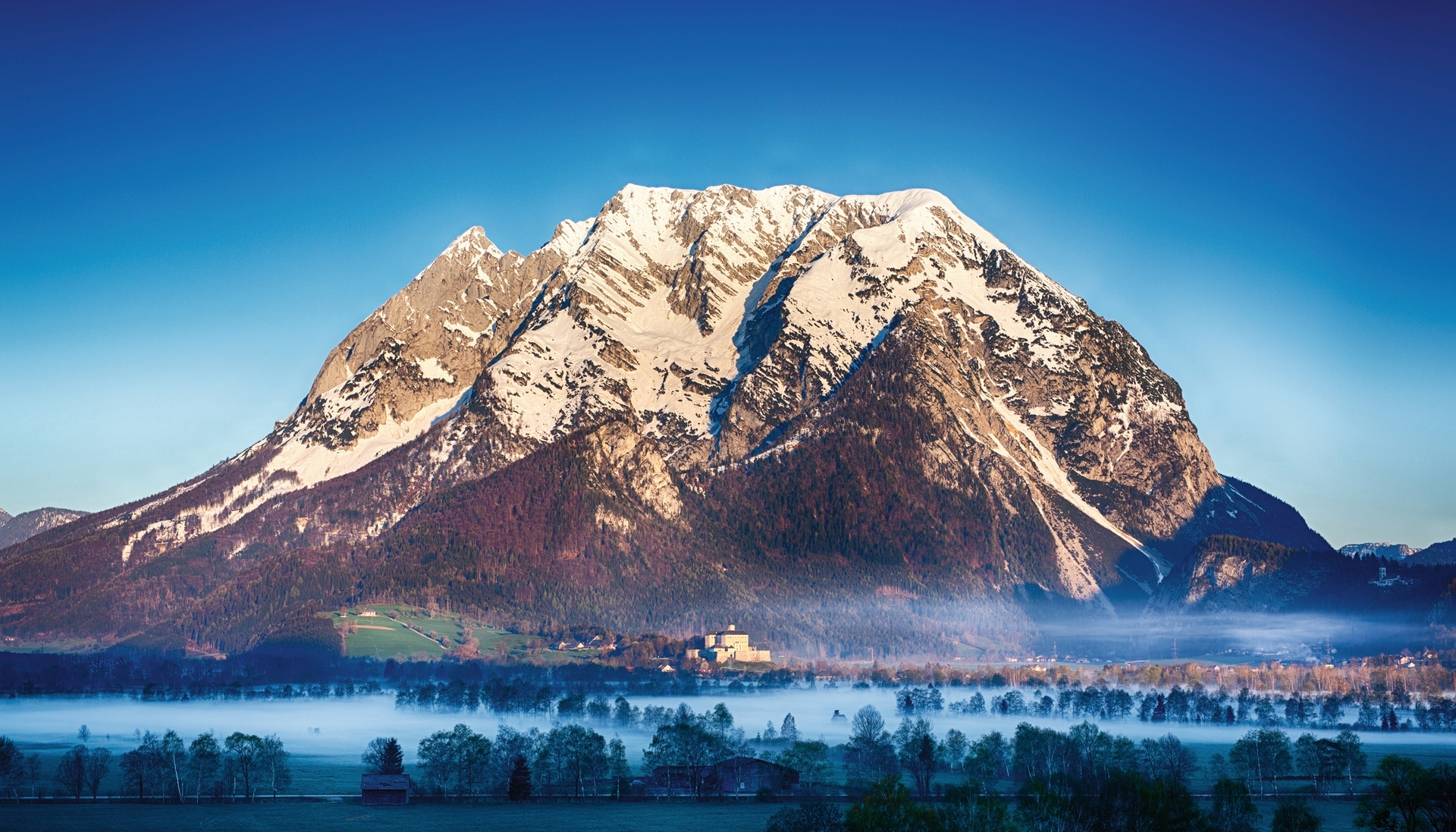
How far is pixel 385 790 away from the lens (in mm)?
175625

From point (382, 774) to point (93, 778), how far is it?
30.7 m

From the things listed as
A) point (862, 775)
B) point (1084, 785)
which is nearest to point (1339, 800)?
point (1084, 785)

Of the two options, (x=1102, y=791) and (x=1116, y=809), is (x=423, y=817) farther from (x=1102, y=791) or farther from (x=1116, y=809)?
(x=1116, y=809)

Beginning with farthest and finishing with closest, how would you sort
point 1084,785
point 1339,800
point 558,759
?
point 558,759 < point 1339,800 < point 1084,785

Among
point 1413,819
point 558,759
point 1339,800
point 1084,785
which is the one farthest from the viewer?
point 558,759

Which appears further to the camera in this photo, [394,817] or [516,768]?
[516,768]

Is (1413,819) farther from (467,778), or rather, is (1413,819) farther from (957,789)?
(467,778)

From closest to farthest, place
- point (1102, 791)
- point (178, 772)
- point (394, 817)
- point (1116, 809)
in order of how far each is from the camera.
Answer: point (1116, 809) → point (1102, 791) → point (394, 817) → point (178, 772)

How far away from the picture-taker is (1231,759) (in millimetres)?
195125

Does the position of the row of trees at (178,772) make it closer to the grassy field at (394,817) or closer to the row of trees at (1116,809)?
the grassy field at (394,817)

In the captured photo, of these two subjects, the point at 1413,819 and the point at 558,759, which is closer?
the point at 1413,819

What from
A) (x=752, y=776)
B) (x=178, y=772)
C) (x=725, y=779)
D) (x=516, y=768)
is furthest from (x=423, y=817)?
(x=752, y=776)

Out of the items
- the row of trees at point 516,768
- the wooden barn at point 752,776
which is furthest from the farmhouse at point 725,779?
the row of trees at point 516,768

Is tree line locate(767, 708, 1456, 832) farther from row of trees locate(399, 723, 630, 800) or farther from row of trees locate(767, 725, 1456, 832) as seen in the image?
row of trees locate(399, 723, 630, 800)
